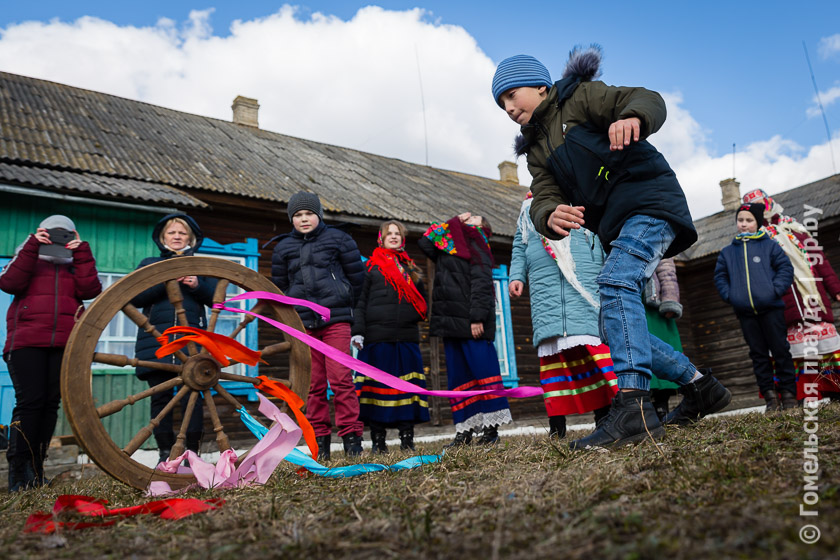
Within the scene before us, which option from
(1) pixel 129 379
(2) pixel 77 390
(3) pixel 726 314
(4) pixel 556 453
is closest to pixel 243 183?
(1) pixel 129 379

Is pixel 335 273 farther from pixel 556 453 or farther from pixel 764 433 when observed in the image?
pixel 764 433

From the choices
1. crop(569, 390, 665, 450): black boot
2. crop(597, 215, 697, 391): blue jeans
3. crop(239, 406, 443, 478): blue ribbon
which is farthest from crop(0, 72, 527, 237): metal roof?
crop(569, 390, 665, 450): black boot

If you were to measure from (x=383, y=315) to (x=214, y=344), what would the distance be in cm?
216

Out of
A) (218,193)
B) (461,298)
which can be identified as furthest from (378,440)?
(218,193)

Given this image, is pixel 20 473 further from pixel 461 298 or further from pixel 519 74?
pixel 519 74

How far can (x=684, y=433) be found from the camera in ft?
8.34

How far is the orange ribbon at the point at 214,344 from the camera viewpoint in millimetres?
2674

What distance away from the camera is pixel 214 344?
275cm

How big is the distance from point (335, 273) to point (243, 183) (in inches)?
175

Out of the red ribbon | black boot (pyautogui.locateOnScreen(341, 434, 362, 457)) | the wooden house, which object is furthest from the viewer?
the wooden house

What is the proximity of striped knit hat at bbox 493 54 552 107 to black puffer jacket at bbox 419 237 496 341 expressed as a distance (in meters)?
1.86

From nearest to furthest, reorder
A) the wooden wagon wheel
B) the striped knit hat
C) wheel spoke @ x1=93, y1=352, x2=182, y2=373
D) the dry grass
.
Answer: the dry grass
the wooden wagon wheel
wheel spoke @ x1=93, y1=352, x2=182, y2=373
the striped knit hat

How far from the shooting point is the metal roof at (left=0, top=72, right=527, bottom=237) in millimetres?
7090

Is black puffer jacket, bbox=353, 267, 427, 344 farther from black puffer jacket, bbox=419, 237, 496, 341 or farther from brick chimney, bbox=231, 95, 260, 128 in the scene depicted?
brick chimney, bbox=231, 95, 260, 128
